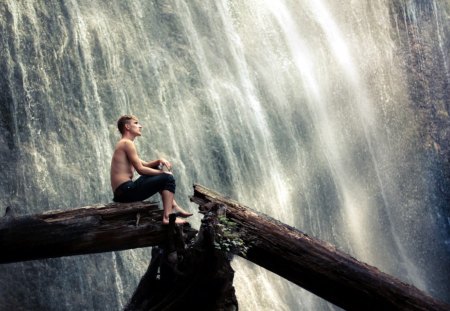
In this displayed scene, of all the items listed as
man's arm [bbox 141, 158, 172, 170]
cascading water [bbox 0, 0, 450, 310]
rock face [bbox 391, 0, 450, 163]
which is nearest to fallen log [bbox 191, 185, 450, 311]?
man's arm [bbox 141, 158, 172, 170]

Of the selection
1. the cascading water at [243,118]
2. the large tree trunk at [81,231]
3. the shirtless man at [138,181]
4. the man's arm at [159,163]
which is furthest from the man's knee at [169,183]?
the cascading water at [243,118]

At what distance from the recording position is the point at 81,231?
18.5ft

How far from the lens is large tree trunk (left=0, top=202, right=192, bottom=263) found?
552 centimetres

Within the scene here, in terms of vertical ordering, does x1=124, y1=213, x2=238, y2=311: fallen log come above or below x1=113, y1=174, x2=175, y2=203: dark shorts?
below

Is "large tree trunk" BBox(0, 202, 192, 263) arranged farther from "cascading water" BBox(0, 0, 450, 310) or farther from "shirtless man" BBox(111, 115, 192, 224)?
"cascading water" BBox(0, 0, 450, 310)

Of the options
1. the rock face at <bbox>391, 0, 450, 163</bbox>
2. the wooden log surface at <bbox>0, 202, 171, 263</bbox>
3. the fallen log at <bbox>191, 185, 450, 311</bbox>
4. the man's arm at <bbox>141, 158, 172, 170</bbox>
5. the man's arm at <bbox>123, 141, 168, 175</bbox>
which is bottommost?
the rock face at <bbox>391, 0, 450, 163</bbox>

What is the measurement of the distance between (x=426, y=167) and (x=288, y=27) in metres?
7.98

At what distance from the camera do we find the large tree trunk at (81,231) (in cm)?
552

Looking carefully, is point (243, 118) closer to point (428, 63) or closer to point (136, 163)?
point (136, 163)

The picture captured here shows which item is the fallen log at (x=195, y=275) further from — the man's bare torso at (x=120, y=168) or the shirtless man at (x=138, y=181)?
the man's bare torso at (x=120, y=168)

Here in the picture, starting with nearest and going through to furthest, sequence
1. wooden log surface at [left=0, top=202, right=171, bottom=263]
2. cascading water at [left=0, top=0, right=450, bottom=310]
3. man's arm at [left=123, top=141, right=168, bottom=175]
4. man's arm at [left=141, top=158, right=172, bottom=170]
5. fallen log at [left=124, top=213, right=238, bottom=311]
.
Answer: wooden log surface at [left=0, top=202, right=171, bottom=263] → fallen log at [left=124, top=213, right=238, bottom=311] → man's arm at [left=123, top=141, right=168, bottom=175] → man's arm at [left=141, top=158, right=172, bottom=170] → cascading water at [left=0, top=0, right=450, bottom=310]

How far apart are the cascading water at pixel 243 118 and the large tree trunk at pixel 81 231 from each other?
2714 mm

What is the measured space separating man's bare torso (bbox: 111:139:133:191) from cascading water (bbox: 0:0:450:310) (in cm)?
260

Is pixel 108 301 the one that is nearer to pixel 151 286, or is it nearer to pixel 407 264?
pixel 151 286
